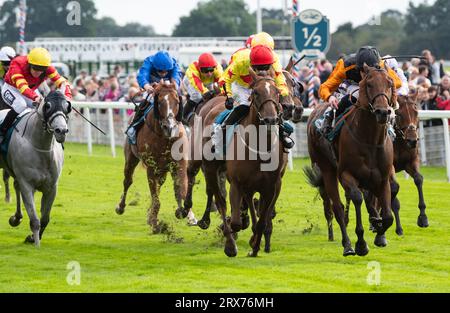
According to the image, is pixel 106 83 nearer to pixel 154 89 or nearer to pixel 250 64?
pixel 154 89

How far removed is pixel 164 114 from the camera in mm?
11086

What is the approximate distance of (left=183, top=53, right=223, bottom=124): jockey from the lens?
1295 centimetres

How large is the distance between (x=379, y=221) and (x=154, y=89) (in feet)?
9.81

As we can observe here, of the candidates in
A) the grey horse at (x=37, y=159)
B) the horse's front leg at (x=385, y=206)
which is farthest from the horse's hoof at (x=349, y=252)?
the grey horse at (x=37, y=159)

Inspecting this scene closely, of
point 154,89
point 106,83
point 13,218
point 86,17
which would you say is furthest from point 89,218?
point 86,17

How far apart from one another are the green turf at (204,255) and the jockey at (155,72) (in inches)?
46.5

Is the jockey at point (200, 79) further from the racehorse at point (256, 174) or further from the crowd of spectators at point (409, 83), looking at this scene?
the racehorse at point (256, 174)

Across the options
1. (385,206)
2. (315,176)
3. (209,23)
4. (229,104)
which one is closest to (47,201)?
A: (229,104)

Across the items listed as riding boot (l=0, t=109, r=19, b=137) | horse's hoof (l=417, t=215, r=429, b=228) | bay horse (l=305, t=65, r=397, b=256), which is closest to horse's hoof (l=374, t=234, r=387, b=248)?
bay horse (l=305, t=65, r=397, b=256)

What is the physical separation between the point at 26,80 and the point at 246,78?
2364 mm

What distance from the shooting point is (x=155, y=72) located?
12.2 metres

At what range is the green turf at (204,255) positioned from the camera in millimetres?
8297

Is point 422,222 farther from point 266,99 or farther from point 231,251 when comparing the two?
point 266,99

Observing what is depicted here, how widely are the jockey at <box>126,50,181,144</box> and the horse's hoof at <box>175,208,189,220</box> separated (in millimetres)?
1034
